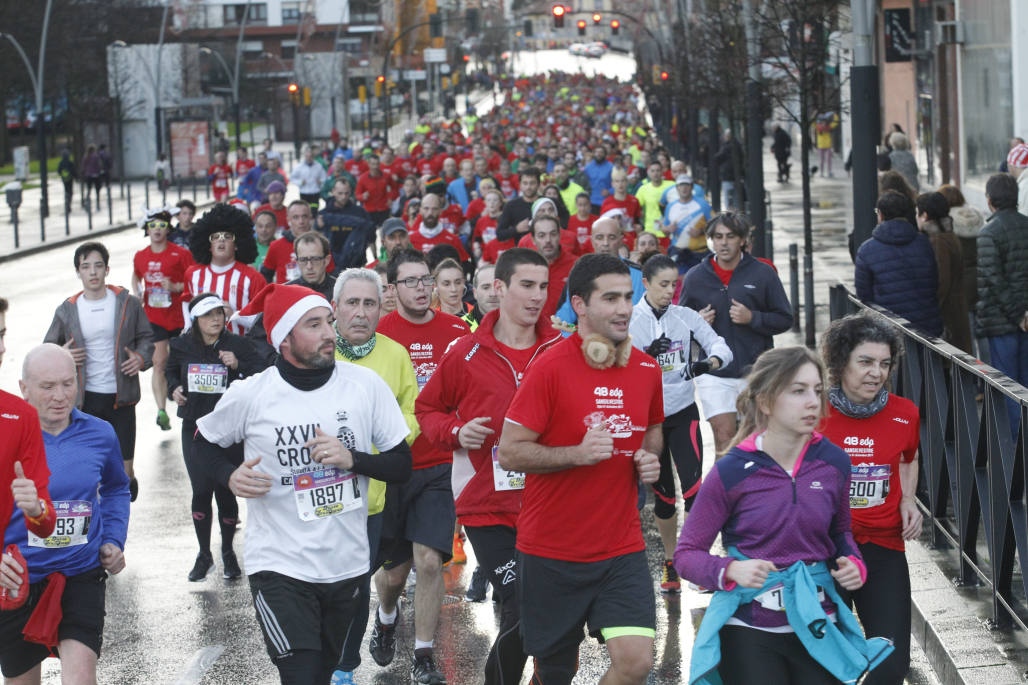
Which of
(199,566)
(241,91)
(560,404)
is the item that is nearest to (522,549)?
(560,404)

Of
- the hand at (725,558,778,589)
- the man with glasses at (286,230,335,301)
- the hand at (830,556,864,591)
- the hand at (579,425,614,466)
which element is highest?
the man with glasses at (286,230,335,301)

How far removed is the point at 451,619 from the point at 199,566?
6.11 feet

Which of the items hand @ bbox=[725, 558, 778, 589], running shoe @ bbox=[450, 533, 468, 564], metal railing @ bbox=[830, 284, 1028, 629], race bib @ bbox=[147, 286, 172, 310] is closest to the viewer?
hand @ bbox=[725, 558, 778, 589]

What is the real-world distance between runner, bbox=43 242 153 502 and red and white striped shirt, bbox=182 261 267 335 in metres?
0.70

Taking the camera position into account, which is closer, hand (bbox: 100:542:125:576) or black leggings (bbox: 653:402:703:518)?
hand (bbox: 100:542:125:576)

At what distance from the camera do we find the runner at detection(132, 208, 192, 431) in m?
13.3

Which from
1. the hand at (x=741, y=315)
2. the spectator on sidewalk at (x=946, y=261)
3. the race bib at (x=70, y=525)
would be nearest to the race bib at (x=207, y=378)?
the hand at (x=741, y=315)

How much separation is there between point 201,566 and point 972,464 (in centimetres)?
443

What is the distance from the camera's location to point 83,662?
5699mm

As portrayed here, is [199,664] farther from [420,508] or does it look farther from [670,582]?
[670,582]

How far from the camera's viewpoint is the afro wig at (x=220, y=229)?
11.1 m

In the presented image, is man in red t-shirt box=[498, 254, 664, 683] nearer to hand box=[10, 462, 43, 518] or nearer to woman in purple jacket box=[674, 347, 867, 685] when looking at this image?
woman in purple jacket box=[674, 347, 867, 685]

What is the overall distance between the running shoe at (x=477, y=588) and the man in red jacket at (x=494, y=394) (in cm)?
197

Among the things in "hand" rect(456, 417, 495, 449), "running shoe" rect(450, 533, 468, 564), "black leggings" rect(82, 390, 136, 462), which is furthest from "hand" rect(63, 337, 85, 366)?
"hand" rect(456, 417, 495, 449)
